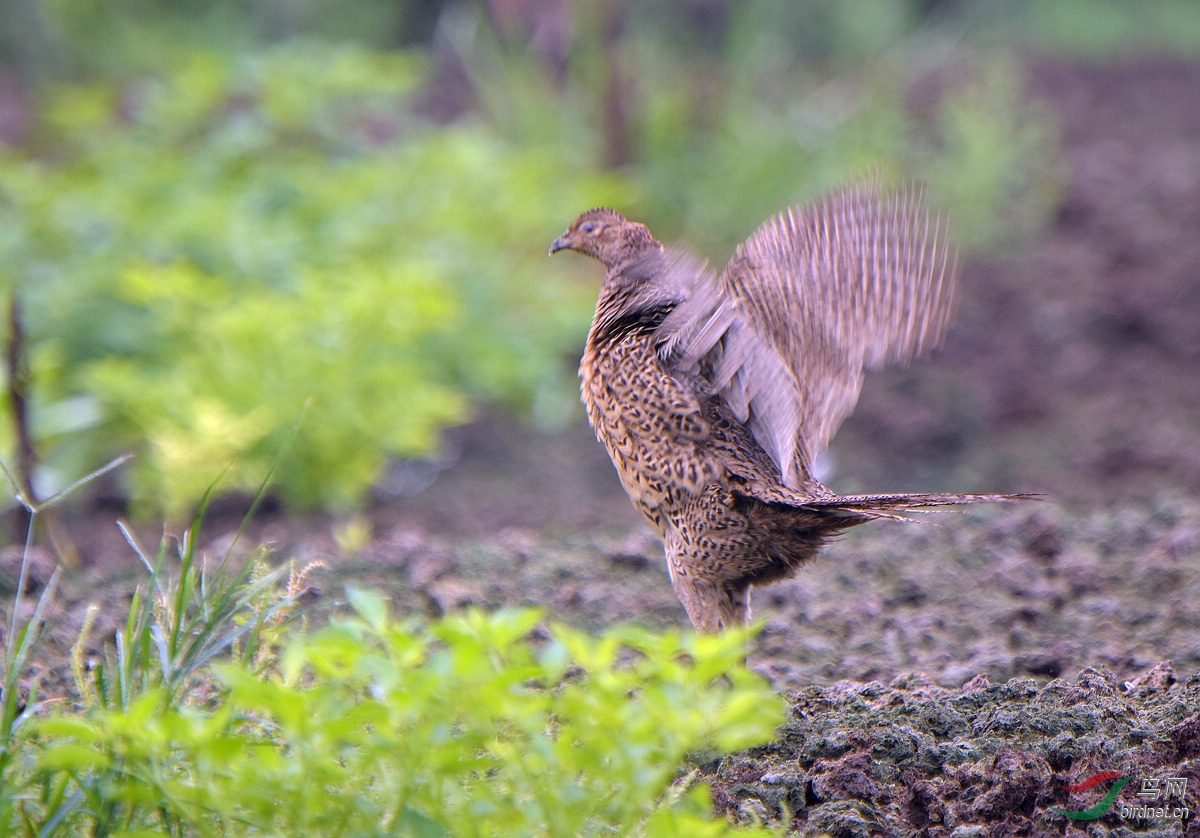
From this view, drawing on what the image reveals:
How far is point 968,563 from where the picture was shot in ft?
13.2

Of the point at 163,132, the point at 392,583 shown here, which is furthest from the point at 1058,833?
the point at 163,132

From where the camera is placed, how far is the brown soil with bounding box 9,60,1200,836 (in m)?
2.37

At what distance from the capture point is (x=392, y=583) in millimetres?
3695

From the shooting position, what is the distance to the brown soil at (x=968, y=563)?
237 cm

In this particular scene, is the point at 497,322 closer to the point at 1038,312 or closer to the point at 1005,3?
the point at 1038,312

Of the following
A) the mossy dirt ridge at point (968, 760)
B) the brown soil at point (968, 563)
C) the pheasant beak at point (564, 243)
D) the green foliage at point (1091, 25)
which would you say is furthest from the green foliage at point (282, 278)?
the green foliage at point (1091, 25)

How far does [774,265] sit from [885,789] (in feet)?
4.41

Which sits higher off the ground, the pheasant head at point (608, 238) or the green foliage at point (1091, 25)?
the green foliage at point (1091, 25)

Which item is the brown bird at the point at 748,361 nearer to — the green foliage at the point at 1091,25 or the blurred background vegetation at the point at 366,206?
the blurred background vegetation at the point at 366,206

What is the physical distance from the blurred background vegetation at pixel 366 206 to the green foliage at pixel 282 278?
2cm

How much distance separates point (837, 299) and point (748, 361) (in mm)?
412

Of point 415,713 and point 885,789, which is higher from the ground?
point 415,713

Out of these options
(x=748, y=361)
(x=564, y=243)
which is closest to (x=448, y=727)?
(x=748, y=361)

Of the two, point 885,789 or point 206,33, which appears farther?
point 206,33
